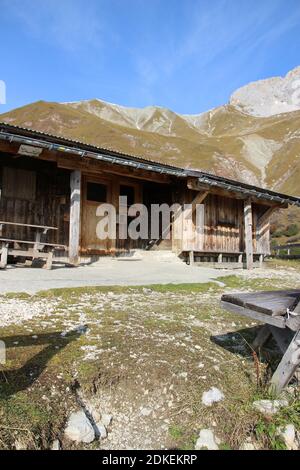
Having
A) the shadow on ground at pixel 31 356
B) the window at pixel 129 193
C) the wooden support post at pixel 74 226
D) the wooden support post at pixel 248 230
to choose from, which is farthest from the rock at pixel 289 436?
the wooden support post at pixel 248 230

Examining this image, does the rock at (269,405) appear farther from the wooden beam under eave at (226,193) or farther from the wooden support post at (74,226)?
the wooden beam under eave at (226,193)

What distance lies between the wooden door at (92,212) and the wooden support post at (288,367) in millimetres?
9017

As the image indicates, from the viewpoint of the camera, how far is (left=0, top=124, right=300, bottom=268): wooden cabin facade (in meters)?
9.79

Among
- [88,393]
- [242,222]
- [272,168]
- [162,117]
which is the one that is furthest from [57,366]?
[162,117]

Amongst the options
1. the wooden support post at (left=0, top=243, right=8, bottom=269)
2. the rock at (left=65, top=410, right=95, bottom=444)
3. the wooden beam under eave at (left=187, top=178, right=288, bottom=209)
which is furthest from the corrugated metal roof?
the rock at (left=65, top=410, right=95, bottom=444)

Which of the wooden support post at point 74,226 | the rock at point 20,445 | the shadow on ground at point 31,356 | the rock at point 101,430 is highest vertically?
the wooden support post at point 74,226

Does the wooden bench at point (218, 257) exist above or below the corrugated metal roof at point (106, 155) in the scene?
below

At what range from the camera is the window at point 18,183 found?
10.2 metres

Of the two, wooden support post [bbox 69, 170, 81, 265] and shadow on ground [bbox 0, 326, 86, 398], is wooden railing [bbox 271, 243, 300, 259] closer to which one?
wooden support post [bbox 69, 170, 81, 265]

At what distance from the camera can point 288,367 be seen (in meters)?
2.87

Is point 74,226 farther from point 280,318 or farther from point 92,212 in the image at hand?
point 280,318

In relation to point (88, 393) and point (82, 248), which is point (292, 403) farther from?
point (82, 248)

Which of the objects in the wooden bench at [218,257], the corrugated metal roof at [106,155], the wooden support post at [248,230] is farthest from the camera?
the wooden support post at [248,230]

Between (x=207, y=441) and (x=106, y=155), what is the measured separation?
8499mm
